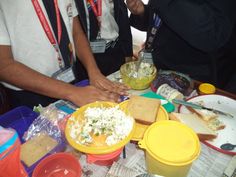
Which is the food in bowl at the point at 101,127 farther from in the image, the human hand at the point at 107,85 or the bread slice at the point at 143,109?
the human hand at the point at 107,85

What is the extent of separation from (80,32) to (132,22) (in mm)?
434

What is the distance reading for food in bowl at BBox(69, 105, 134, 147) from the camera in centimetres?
81

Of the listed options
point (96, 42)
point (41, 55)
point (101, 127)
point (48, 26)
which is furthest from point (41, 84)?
point (96, 42)

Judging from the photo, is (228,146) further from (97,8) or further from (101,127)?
(97,8)

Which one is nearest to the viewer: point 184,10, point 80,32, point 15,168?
point 15,168

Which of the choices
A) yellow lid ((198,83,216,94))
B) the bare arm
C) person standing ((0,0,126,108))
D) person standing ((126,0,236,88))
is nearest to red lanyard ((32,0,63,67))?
person standing ((0,0,126,108))

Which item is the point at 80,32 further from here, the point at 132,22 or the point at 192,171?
the point at 192,171

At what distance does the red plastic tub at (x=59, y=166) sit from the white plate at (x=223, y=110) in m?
0.50

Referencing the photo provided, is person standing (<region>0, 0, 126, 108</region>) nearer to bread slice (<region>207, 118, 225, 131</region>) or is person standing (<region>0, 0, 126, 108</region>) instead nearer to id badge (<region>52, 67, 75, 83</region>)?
id badge (<region>52, 67, 75, 83</region>)

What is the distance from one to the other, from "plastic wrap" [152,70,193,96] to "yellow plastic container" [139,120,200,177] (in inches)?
14.7

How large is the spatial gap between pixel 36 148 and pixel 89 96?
32cm

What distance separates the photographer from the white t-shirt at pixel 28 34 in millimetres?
1048

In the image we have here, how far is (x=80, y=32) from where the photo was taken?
1423 millimetres

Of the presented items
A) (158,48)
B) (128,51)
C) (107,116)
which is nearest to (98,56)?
(128,51)
